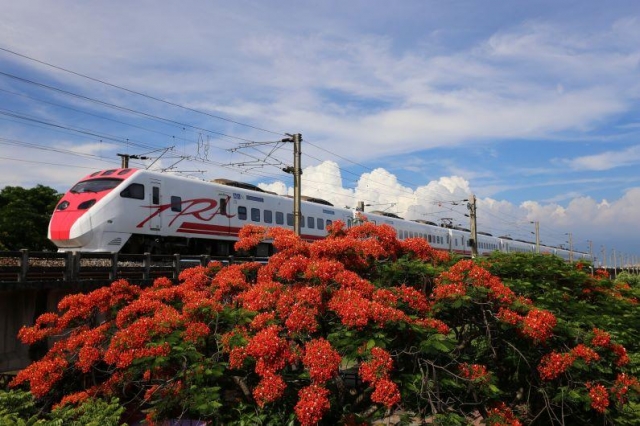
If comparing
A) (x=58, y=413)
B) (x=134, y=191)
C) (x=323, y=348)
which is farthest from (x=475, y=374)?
(x=134, y=191)

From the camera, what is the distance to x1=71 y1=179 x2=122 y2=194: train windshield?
16.9m

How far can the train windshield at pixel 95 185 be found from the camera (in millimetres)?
16922

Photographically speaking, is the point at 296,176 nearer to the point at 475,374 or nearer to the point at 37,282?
the point at 37,282

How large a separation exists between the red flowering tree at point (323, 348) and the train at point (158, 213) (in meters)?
8.60

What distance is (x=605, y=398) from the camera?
652 cm

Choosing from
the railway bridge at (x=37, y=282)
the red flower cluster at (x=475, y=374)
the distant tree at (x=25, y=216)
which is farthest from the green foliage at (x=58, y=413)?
the distant tree at (x=25, y=216)

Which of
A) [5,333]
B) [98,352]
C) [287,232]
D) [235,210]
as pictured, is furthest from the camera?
[235,210]

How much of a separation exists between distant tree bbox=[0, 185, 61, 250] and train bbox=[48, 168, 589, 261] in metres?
15.5

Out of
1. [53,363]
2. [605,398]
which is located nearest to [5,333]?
[53,363]

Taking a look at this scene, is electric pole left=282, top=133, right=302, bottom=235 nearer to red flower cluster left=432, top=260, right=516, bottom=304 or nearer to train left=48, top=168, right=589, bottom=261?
train left=48, top=168, right=589, bottom=261

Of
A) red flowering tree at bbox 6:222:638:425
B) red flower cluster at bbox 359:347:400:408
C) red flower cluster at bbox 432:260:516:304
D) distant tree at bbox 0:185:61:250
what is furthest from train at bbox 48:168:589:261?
distant tree at bbox 0:185:61:250

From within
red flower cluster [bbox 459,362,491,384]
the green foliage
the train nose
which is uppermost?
the train nose

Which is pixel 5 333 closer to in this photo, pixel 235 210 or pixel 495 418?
pixel 235 210

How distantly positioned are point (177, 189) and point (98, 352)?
1267cm
